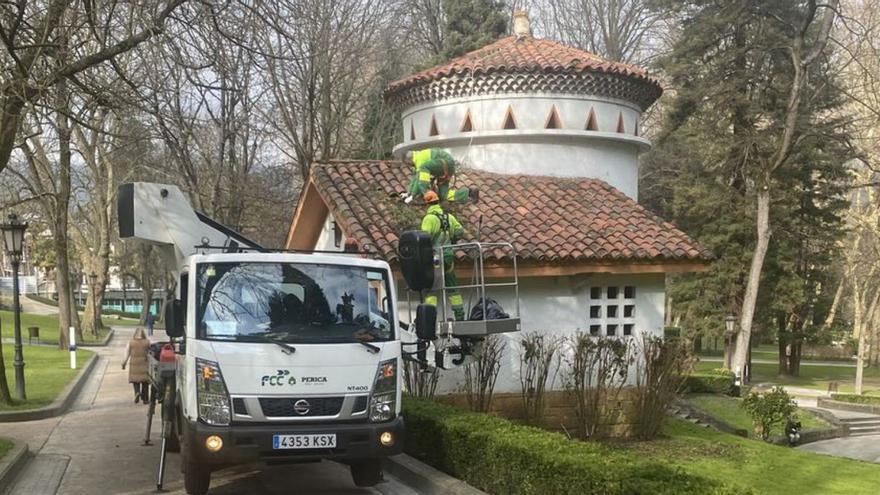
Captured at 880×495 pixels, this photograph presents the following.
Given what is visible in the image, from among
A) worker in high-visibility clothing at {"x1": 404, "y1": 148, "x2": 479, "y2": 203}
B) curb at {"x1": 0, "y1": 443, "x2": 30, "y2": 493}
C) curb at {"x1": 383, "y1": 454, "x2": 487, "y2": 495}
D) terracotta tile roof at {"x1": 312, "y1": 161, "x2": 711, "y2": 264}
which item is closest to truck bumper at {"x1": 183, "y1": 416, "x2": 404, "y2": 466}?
curb at {"x1": 383, "y1": 454, "x2": 487, "y2": 495}

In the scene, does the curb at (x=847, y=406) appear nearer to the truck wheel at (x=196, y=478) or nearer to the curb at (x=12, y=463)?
the truck wheel at (x=196, y=478)

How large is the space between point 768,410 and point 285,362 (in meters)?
17.7

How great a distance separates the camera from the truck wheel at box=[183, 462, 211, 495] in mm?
7504

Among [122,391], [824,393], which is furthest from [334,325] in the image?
[824,393]

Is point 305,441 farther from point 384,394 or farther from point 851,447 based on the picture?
point 851,447

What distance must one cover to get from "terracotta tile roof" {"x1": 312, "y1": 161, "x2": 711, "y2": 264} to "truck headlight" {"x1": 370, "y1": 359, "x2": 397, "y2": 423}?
168 inches

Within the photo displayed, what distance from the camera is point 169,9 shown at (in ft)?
33.6

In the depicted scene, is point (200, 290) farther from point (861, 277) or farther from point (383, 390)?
point (861, 277)

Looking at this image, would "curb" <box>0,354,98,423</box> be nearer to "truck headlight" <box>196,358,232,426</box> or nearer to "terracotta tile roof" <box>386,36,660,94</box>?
"truck headlight" <box>196,358,232,426</box>

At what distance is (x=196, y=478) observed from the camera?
7586 millimetres

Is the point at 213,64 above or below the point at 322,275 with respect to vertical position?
above

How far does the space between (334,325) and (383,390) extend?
0.82 m

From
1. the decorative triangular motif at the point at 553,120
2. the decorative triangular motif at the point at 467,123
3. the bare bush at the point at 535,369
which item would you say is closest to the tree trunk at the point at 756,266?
the decorative triangular motif at the point at 553,120

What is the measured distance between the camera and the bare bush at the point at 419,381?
11.6 m
